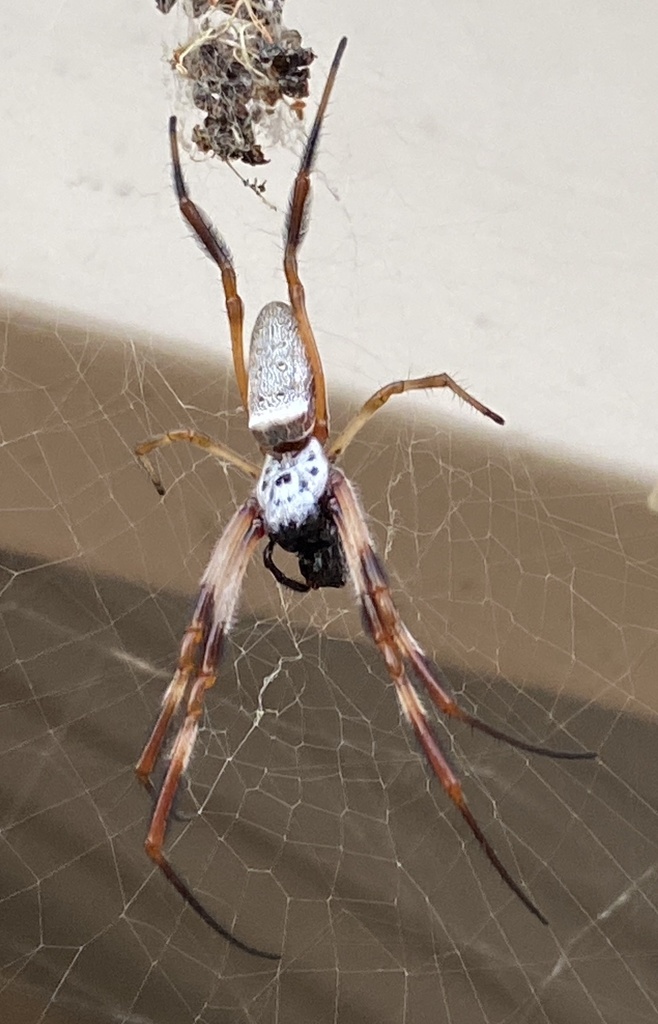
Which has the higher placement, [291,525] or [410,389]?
[410,389]

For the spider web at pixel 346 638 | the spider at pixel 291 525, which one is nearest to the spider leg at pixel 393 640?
the spider at pixel 291 525

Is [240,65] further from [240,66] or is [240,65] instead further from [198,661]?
[198,661]

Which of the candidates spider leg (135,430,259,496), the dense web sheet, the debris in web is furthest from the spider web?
the debris in web

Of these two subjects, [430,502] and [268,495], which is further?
[430,502]

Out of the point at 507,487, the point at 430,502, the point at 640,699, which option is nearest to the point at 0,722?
the point at 430,502

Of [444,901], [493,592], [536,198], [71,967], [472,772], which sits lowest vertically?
[71,967]

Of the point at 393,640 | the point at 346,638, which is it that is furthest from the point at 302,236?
the point at 346,638

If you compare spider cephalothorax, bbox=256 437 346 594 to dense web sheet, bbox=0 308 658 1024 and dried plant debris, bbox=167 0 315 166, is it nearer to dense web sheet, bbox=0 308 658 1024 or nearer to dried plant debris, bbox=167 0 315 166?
dense web sheet, bbox=0 308 658 1024

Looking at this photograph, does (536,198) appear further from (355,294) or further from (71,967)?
(71,967)
